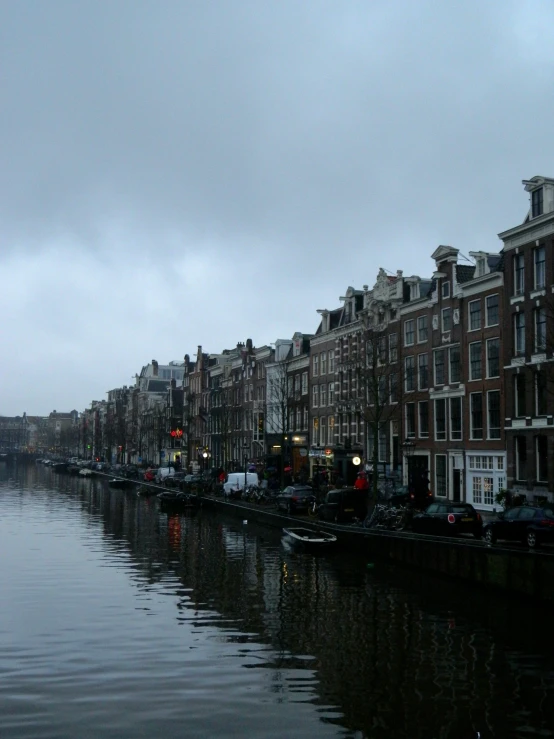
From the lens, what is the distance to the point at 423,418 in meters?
63.5

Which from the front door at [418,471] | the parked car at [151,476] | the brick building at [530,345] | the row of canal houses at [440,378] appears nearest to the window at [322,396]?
the row of canal houses at [440,378]

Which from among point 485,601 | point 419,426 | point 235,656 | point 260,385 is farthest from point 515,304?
point 260,385

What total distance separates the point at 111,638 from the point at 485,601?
43.7ft

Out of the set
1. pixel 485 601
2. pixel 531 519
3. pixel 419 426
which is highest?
pixel 419 426

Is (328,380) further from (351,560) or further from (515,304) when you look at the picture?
(351,560)

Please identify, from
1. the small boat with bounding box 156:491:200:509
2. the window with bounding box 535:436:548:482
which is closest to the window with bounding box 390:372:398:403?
the window with bounding box 535:436:548:482

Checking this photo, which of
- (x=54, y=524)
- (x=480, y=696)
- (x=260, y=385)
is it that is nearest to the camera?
(x=480, y=696)

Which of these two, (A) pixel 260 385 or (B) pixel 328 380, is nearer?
(B) pixel 328 380

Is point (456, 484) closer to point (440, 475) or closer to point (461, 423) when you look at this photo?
point (440, 475)

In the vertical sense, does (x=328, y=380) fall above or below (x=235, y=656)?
above

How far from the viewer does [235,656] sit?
21.4 m

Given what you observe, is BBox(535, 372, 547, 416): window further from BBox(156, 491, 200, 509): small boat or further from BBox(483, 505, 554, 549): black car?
BBox(156, 491, 200, 509): small boat

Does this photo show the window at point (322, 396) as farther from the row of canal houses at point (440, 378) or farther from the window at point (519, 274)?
the window at point (519, 274)

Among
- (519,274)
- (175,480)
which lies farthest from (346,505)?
(175,480)
